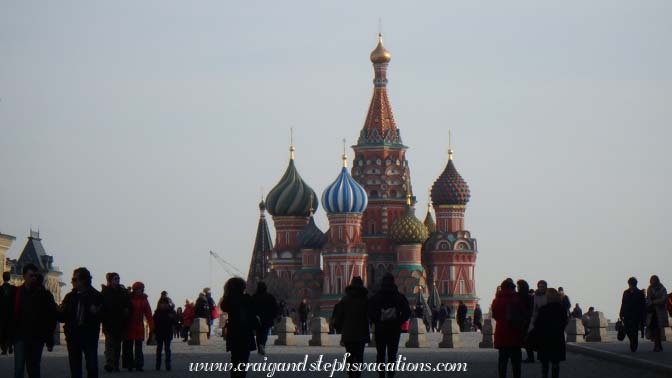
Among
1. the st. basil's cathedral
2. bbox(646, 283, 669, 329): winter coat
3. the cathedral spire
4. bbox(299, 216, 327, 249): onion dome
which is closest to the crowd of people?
bbox(646, 283, 669, 329): winter coat

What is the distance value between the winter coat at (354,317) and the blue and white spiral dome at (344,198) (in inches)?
3637

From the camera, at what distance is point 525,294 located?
2267cm

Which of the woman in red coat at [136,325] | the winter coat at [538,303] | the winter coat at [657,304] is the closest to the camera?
the winter coat at [538,303]

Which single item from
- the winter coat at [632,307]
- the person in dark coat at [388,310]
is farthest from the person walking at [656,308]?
the person in dark coat at [388,310]

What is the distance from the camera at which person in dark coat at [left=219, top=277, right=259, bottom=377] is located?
19875 millimetres

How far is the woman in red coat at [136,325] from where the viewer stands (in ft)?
84.9

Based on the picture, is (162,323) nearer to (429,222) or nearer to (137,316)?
(137,316)

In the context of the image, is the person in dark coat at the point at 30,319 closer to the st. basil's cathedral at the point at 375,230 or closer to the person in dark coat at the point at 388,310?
the person in dark coat at the point at 388,310

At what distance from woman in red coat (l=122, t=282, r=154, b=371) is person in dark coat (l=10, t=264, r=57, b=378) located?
4.87 metres

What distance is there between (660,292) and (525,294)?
6.65 meters

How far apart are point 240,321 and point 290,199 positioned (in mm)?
102412

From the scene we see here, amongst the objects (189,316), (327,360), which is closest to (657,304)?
(327,360)

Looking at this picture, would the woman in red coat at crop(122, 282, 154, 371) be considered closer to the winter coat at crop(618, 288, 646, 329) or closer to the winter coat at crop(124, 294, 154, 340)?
the winter coat at crop(124, 294, 154, 340)

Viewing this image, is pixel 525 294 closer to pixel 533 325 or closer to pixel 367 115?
pixel 533 325
